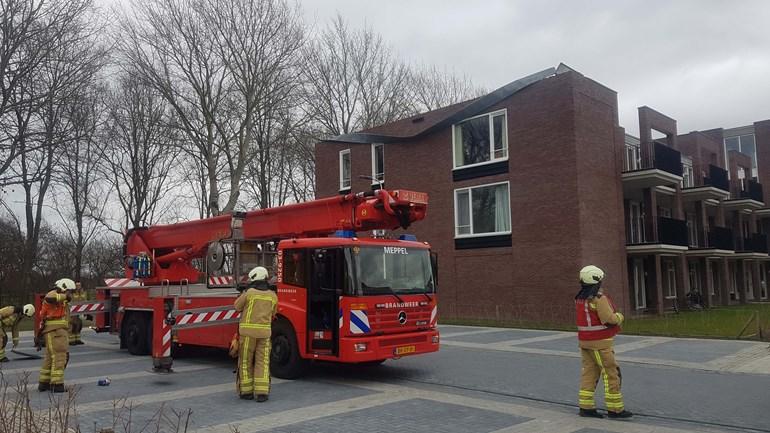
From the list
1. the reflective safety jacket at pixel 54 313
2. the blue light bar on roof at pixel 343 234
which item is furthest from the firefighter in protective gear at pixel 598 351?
the reflective safety jacket at pixel 54 313

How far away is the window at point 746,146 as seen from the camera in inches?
1670

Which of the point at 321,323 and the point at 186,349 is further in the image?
the point at 186,349

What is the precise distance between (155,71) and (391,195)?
21.9 metres

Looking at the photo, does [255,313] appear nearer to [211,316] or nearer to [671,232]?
[211,316]

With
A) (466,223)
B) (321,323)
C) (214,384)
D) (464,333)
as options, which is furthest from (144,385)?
(466,223)

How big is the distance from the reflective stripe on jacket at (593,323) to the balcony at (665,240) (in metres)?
17.9

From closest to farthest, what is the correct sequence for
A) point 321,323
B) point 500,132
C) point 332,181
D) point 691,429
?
point 691,429
point 321,323
point 500,132
point 332,181

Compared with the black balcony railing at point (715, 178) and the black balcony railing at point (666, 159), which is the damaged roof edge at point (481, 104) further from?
the black balcony railing at point (715, 178)

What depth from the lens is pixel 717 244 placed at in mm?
30922

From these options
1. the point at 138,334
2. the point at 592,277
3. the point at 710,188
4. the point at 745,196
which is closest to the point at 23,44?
the point at 138,334

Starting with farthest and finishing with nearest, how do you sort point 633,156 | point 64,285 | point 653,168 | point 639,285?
point 633,156
point 639,285
point 653,168
point 64,285

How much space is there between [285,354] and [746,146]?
4231 cm

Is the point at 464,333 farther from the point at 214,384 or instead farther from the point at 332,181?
the point at 332,181

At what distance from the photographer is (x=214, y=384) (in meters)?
10.4
